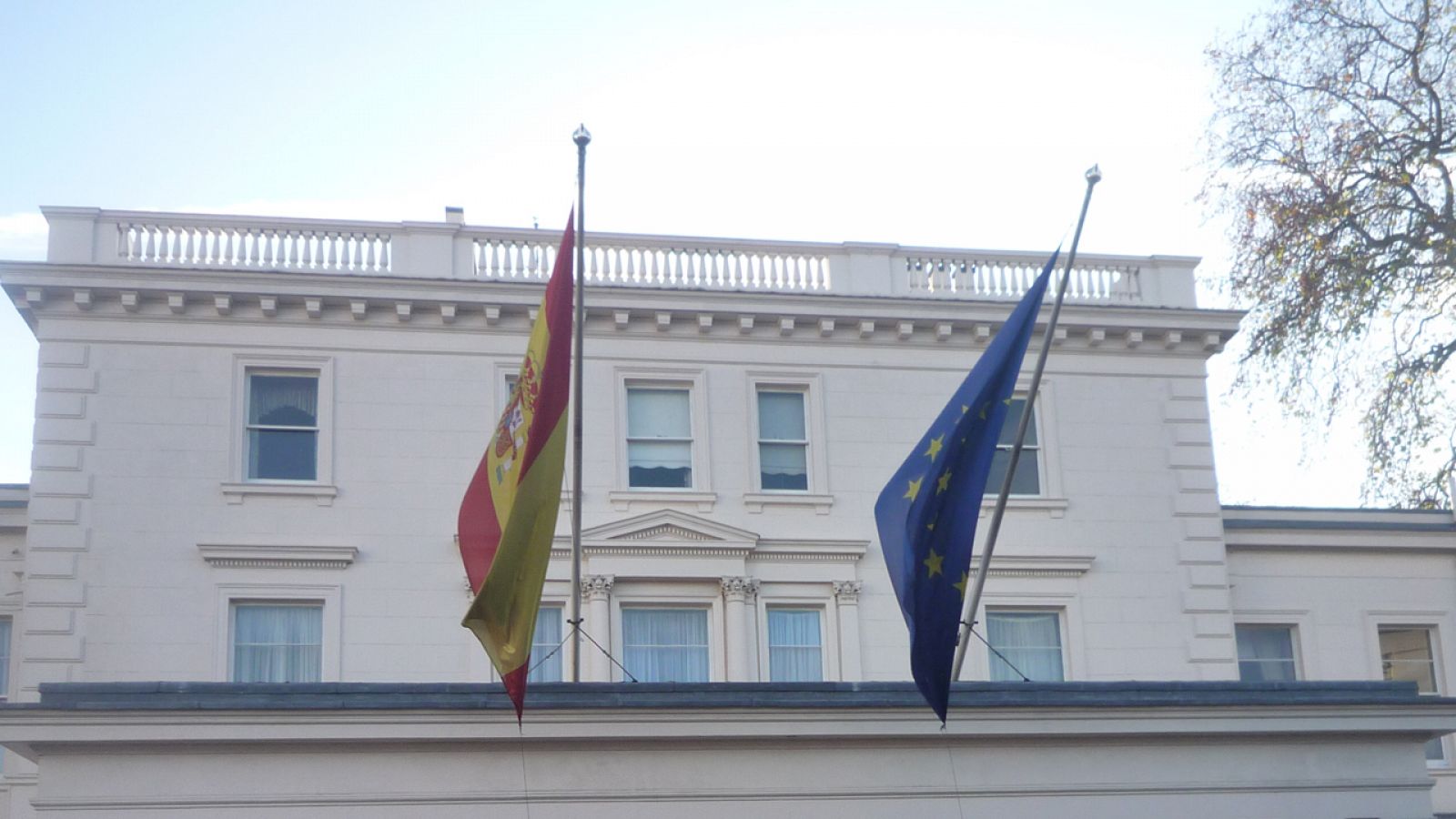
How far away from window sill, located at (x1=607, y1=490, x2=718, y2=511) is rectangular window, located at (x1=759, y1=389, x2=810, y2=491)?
0.93 meters

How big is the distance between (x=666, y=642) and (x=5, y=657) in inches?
355

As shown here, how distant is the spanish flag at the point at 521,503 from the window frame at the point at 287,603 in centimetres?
995

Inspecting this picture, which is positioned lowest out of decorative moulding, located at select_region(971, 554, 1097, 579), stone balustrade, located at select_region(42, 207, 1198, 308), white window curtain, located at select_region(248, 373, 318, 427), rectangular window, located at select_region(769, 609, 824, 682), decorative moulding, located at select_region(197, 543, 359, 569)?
rectangular window, located at select_region(769, 609, 824, 682)

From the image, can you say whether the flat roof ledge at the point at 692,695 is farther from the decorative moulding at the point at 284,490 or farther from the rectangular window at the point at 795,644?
the decorative moulding at the point at 284,490

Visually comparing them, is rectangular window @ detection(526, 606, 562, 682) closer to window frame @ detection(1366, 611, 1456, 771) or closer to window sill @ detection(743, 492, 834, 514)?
window sill @ detection(743, 492, 834, 514)

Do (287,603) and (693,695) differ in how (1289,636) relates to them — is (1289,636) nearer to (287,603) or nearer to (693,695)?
(287,603)

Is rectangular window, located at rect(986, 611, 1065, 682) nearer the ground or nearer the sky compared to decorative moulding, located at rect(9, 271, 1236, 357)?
nearer the ground

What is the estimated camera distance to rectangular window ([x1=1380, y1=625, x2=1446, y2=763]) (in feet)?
94.1

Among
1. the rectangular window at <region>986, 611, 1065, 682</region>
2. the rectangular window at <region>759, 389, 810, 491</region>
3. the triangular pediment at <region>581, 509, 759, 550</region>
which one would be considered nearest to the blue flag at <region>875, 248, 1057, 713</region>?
the triangular pediment at <region>581, 509, 759, 550</region>

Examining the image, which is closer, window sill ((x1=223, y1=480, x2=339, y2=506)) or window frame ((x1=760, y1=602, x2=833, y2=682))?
window sill ((x1=223, y1=480, x2=339, y2=506))

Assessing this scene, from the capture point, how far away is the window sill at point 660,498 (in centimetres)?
2581

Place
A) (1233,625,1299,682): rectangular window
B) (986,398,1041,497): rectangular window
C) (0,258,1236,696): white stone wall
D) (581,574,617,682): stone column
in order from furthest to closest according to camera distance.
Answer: (1233,625,1299,682): rectangular window
(986,398,1041,497): rectangular window
(581,574,617,682): stone column
(0,258,1236,696): white stone wall

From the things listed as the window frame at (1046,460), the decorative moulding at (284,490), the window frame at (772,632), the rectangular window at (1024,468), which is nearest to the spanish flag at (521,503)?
the decorative moulding at (284,490)

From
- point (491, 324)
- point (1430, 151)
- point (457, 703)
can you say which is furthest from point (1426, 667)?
point (457, 703)
